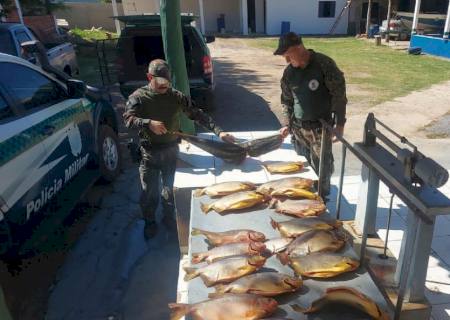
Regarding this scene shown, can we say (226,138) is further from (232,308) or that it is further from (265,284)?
(232,308)

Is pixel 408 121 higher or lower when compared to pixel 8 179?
lower

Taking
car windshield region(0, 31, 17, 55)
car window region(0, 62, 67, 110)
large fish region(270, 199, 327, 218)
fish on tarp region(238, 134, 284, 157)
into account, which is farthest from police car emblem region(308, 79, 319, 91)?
car windshield region(0, 31, 17, 55)

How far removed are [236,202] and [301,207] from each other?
0.48m

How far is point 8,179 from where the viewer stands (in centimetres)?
321

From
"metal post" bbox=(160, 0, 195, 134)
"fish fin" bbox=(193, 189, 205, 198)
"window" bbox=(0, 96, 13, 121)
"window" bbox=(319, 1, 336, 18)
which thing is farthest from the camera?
"window" bbox=(319, 1, 336, 18)

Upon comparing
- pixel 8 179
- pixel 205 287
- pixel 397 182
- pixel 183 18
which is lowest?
pixel 205 287

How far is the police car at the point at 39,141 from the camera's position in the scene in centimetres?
329

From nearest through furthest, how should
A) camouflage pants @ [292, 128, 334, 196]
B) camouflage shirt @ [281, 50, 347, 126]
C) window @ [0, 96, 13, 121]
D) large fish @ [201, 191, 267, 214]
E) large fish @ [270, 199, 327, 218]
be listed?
large fish @ [270, 199, 327, 218]
large fish @ [201, 191, 267, 214]
window @ [0, 96, 13, 121]
camouflage shirt @ [281, 50, 347, 126]
camouflage pants @ [292, 128, 334, 196]

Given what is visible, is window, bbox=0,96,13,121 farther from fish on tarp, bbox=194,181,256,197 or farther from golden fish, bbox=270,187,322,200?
golden fish, bbox=270,187,322,200

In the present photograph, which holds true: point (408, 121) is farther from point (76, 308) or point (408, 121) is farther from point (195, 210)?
point (76, 308)

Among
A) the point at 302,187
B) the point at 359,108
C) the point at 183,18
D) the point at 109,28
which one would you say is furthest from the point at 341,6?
the point at 302,187

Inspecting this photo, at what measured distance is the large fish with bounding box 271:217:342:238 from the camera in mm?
2643

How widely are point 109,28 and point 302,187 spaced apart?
31.3 metres

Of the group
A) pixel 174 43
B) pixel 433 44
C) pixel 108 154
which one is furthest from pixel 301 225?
pixel 433 44
